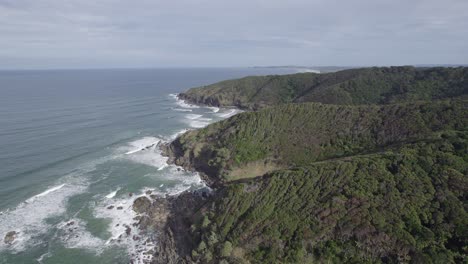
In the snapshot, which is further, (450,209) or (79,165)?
(79,165)

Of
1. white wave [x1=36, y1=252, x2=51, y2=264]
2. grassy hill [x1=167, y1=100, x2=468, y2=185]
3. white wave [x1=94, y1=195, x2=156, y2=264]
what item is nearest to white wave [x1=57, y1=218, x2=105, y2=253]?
white wave [x1=94, y1=195, x2=156, y2=264]

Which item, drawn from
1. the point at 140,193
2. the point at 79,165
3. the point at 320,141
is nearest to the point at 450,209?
the point at 320,141

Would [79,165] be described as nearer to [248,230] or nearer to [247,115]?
[247,115]

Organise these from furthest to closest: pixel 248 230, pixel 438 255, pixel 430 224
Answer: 1. pixel 248 230
2. pixel 430 224
3. pixel 438 255

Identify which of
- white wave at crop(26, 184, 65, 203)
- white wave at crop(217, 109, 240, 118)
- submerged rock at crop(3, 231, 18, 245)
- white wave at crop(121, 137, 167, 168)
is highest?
white wave at crop(217, 109, 240, 118)

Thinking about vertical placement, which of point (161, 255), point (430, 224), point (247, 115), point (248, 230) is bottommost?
point (161, 255)

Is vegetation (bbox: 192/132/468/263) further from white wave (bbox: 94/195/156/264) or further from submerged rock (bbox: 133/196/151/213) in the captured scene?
submerged rock (bbox: 133/196/151/213)
